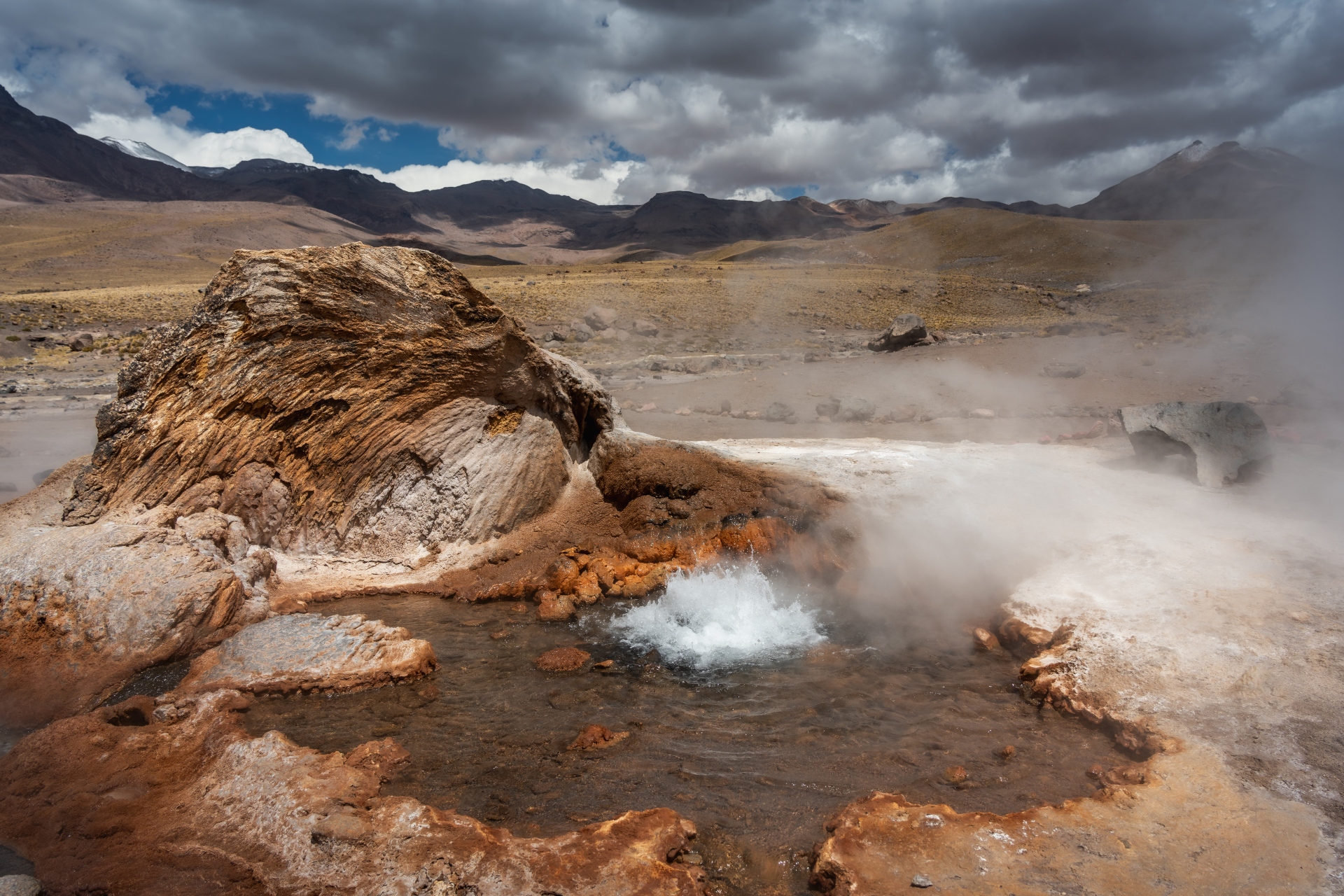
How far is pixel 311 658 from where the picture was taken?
3.69m

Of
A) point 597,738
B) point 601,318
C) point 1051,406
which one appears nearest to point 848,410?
point 1051,406

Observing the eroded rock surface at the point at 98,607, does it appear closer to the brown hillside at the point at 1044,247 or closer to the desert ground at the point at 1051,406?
Answer: the desert ground at the point at 1051,406

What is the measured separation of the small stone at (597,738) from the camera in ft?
10.4

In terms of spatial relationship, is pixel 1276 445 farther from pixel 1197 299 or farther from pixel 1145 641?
pixel 1197 299

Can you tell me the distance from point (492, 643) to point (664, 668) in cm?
107

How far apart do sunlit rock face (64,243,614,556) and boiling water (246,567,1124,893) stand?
3.33ft

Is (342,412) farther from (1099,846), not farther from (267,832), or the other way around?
(1099,846)

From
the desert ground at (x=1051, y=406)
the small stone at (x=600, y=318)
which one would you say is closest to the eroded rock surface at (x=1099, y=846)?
the desert ground at (x=1051, y=406)

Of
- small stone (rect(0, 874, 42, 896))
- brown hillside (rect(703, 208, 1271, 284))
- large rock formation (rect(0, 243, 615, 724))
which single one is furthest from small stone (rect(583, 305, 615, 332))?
small stone (rect(0, 874, 42, 896))

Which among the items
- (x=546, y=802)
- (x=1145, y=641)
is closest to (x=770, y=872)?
(x=546, y=802)

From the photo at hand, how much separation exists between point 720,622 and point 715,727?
1.28 meters

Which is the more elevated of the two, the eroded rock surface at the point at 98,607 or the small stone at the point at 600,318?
the small stone at the point at 600,318

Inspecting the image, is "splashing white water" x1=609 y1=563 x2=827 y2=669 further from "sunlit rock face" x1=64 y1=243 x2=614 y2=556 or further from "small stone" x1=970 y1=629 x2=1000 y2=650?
"sunlit rock face" x1=64 y1=243 x2=614 y2=556

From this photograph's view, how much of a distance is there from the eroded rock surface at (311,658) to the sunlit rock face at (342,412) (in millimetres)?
1318
